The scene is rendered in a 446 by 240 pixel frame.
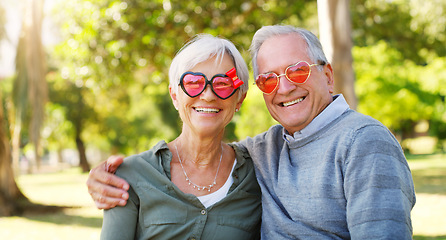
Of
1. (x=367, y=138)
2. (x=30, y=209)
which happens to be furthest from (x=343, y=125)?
(x=30, y=209)

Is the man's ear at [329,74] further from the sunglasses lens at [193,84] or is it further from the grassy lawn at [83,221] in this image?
the grassy lawn at [83,221]

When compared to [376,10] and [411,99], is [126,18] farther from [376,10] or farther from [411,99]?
[411,99]

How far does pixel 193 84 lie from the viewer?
2.66 metres

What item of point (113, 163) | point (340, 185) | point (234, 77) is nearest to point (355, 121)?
point (340, 185)

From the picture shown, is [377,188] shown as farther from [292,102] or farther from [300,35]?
[300,35]

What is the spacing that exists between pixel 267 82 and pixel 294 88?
0.59 feet

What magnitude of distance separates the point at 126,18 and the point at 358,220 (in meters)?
8.15

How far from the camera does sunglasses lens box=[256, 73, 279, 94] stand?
105 inches

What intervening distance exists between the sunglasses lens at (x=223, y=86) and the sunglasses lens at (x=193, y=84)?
0.08 metres

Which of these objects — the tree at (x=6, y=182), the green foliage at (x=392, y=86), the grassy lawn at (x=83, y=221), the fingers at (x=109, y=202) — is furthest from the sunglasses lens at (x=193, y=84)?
the green foliage at (x=392, y=86)

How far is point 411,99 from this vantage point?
86.9 ft

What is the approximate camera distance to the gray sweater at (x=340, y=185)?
6.45 feet

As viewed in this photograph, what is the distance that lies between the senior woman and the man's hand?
56 mm

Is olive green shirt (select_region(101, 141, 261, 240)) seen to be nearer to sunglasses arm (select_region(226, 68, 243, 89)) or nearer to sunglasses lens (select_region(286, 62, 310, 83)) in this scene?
sunglasses arm (select_region(226, 68, 243, 89))
